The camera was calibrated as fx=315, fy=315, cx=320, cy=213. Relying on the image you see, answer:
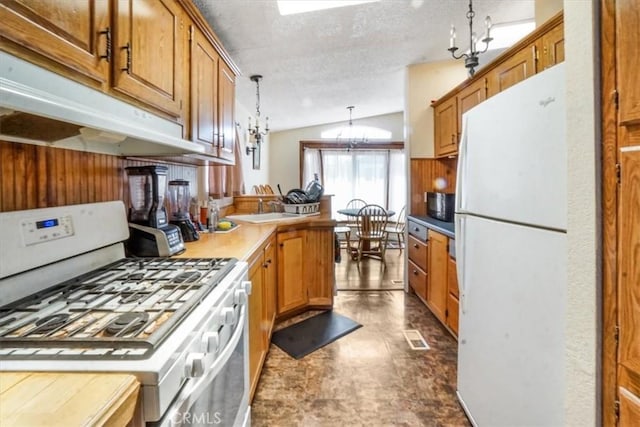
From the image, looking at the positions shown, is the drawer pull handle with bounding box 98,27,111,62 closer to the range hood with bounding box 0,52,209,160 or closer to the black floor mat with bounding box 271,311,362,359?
the range hood with bounding box 0,52,209,160

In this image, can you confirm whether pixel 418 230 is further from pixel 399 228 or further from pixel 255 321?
pixel 399 228

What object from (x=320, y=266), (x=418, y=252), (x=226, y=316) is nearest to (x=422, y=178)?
(x=418, y=252)

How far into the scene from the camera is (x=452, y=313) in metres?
2.40

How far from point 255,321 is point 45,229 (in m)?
1.03

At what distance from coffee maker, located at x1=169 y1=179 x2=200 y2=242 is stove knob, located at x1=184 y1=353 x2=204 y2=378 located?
1238mm

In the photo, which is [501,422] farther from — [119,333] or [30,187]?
[30,187]

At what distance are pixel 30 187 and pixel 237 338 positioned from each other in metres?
0.82

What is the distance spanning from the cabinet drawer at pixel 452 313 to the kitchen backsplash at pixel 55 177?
224 centimetres

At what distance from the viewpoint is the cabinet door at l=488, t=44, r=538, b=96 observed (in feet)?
6.66

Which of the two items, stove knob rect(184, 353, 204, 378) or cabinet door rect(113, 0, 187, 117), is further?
cabinet door rect(113, 0, 187, 117)

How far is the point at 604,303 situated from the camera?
81 centimetres

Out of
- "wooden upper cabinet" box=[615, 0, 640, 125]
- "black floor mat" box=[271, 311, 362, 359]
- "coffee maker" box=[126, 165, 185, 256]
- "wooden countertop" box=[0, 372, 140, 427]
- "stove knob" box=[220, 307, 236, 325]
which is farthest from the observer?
"black floor mat" box=[271, 311, 362, 359]

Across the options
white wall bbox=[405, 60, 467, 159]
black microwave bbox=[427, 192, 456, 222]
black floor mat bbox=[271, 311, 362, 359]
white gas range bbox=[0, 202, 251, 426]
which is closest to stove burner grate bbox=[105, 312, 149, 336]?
white gas range bbox=[0, 202, 251, 426]

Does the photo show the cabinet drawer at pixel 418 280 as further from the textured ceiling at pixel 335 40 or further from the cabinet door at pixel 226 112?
the textured ceiling at pixel 335 40
